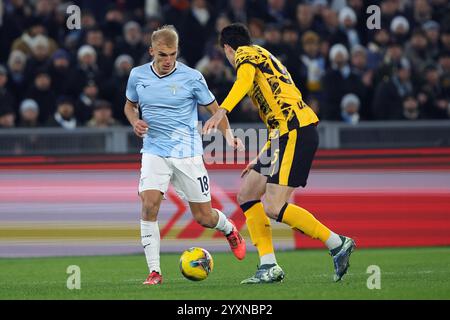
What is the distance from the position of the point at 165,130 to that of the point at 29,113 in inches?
211

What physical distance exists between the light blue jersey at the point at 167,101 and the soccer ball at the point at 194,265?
939mm

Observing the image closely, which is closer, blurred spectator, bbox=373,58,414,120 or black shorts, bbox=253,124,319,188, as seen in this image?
black shorts, bbox=253,124,319,188

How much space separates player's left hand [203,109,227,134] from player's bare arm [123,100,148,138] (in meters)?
0.93

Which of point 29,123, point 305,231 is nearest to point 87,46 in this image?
point 29,123

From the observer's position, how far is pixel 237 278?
10742mm

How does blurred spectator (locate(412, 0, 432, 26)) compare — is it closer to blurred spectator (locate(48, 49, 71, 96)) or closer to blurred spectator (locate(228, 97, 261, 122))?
→ blurred spectator (locate(228, 97, 261, 122))

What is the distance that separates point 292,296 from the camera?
8.80m

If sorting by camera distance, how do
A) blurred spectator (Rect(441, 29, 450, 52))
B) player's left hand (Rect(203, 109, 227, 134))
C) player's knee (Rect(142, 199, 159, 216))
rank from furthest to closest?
blurred spectator (Rect(441, 29, 450, 52)), player's knee (Rect(142, 199, 159, 216)), player's left hand (Rect(203, 109, 227, 134))

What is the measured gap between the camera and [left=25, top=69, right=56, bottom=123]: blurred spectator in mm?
15766

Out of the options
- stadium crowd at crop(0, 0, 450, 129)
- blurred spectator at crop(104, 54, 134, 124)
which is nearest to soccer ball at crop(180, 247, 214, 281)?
stadium crowd at crop(0, 0, 450, 129)

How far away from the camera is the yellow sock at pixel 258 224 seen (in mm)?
10242

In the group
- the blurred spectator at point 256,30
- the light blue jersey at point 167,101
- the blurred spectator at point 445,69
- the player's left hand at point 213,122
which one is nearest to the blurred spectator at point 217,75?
the blurred spectator at point 256,30
